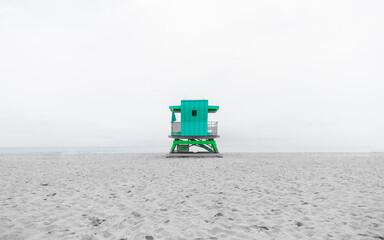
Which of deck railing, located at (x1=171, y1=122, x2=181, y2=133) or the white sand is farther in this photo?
deck railing, located at (x1=171, y1=122, x2=181, y2=133)

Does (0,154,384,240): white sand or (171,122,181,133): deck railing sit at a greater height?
(171,122,181,133): deck railing

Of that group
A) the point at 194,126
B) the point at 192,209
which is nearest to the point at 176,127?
the point at 194,126

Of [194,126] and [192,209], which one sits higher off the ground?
[194,126]

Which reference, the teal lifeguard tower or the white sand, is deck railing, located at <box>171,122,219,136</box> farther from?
the white sand

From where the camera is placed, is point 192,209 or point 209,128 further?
point 209,128

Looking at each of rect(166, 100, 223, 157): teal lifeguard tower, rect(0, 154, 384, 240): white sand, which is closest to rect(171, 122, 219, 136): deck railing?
rect(166, 100, 223, 157): teal lifeguard tower

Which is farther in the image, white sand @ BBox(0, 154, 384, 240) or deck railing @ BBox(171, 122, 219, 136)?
deck railing @ BBox(171, 122, 219, 136)

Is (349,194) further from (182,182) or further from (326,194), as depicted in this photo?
(182,182)

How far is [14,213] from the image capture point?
491 cm

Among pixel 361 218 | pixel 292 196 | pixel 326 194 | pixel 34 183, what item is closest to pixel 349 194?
pixel 326 194

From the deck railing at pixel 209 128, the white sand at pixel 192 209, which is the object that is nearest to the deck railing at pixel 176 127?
the deck railing at pixel 209 128

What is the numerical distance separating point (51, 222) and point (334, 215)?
19.6 feet

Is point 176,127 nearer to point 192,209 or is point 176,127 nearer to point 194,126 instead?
point 194,126

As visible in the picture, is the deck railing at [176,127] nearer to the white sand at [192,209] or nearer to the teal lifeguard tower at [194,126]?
the teal lifeguard tower at [194,126]
